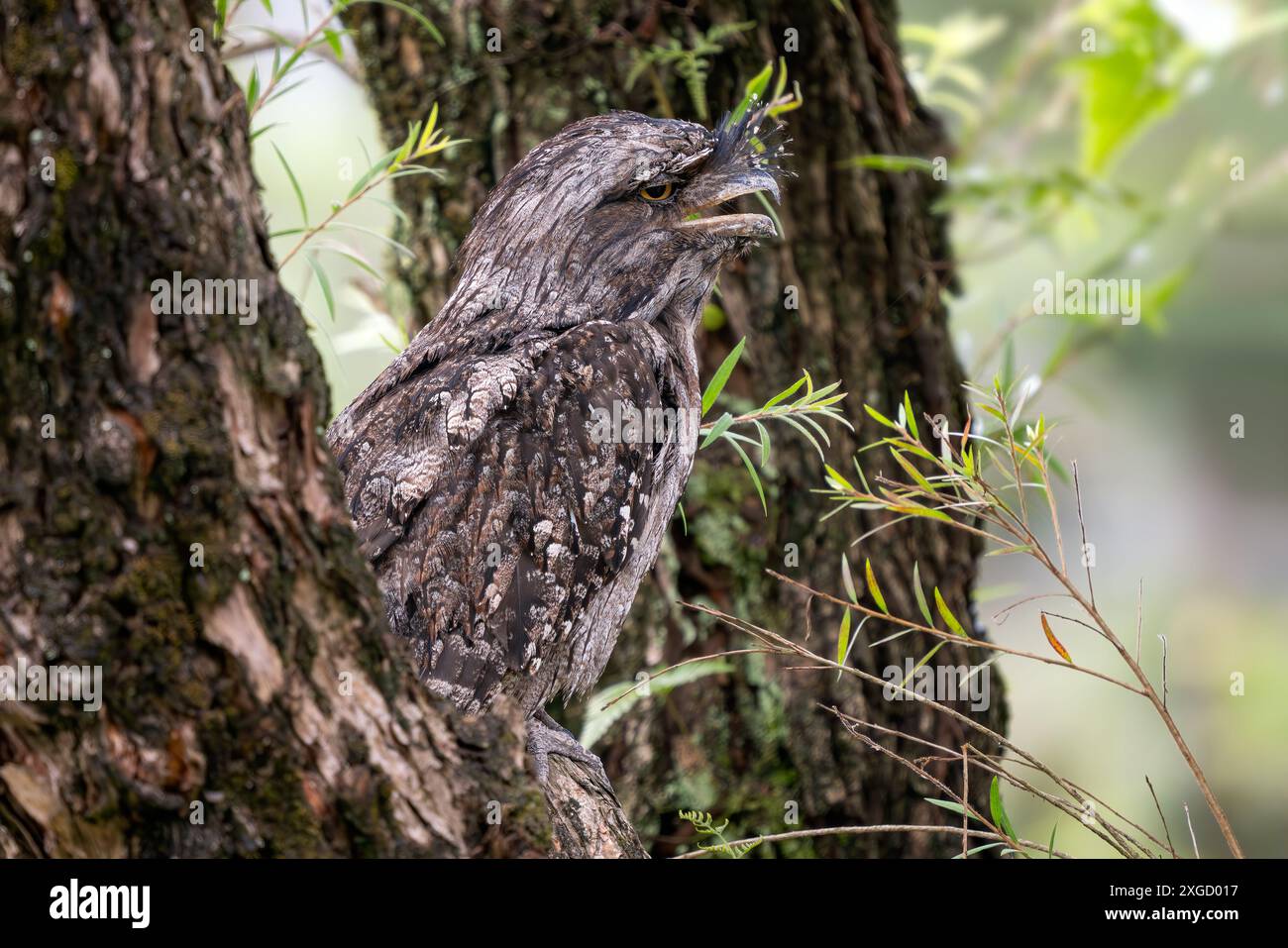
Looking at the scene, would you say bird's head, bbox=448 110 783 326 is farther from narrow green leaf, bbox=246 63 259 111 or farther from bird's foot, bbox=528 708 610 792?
bird's foot, bbox=528 708 610 792

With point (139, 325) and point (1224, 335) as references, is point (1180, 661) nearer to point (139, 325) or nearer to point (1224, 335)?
point (1224, 335)

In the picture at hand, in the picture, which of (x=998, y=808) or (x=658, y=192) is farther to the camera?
(x=658, y=192)

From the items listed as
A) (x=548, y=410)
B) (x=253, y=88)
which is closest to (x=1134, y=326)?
(x=548, y=410)

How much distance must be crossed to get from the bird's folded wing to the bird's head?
11.7 inches

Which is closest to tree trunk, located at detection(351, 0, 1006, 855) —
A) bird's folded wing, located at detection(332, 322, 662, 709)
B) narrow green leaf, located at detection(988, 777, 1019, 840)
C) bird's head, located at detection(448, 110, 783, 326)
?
bird's head, located at detection(448, 110, 783, 326)

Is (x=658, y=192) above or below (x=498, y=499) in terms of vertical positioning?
above

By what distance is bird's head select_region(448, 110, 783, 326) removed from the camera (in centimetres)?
325

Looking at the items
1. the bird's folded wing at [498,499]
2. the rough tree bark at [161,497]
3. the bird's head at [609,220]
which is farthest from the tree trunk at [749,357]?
the rough tree bark at [161,497]

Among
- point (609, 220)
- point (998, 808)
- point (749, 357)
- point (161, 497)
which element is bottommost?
point (998, 808)

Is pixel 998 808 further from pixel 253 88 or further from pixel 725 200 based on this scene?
pixel 253 88

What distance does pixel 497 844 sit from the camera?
1.89 metres

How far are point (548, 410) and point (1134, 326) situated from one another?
3684 mm

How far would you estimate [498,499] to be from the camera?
294 cm
